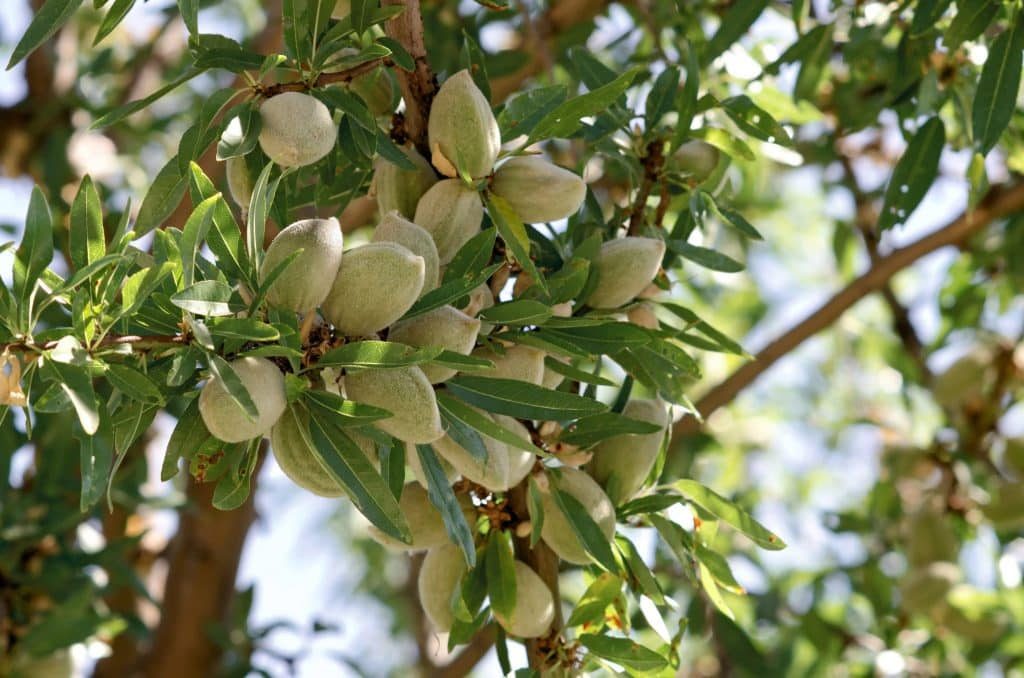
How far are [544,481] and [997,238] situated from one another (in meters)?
1.30

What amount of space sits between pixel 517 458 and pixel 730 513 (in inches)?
7.8

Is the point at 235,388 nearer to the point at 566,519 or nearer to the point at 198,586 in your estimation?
the point at 566,519

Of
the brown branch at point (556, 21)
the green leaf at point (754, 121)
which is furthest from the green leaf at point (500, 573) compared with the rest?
the brown branch at point (556, 21)

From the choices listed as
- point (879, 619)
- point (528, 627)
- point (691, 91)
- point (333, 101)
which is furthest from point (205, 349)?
point (879, 619)

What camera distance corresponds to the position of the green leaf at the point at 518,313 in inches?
32.2

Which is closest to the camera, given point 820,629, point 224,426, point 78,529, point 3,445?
point 224,426

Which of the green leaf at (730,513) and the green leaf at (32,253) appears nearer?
the green leaf at (32,253)

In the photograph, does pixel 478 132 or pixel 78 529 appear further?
pixel 78 529

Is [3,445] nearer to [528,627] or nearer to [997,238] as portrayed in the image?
[528,627]

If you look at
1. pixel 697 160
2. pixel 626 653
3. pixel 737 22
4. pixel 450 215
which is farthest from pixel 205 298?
pixel 737 22

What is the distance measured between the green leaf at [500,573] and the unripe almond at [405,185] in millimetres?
268

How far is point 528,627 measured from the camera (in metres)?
0.96

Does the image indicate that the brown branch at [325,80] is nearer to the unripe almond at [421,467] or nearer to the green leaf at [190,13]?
the green leaf at [190,13]

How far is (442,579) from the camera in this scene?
98 centimetres
